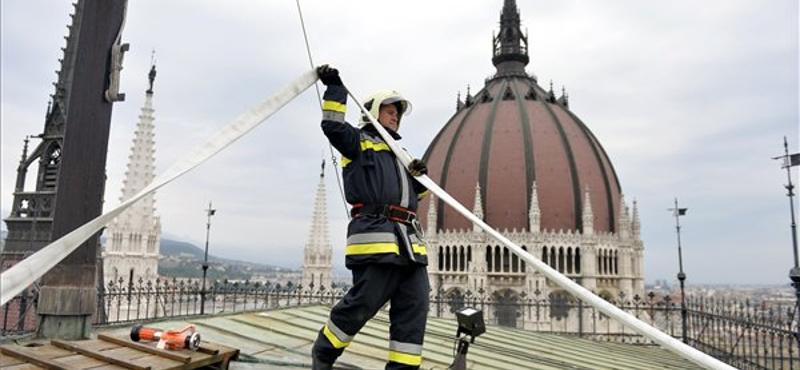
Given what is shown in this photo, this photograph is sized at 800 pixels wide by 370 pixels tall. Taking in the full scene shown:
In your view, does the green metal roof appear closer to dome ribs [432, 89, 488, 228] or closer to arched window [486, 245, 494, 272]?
arched window [486, 245, 494, 272]

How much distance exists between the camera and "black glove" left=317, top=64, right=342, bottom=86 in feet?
12.3

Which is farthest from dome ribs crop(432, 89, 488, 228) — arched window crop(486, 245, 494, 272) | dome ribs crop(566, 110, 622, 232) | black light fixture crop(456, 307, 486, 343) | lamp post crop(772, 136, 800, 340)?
black light fixture crop(456, 307, 486, 343)

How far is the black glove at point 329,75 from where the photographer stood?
3.76m

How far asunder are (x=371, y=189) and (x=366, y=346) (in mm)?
2498

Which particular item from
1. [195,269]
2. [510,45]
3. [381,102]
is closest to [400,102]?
[381,102]

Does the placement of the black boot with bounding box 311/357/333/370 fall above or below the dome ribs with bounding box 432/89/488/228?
below

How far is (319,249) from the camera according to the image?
131 feet

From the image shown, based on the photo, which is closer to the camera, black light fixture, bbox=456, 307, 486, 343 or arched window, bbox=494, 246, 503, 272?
black light fixture, bbox=456, 307, 486, 343

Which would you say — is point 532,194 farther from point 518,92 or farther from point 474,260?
point 518,92

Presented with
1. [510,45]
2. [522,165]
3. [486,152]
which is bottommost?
[522,165]

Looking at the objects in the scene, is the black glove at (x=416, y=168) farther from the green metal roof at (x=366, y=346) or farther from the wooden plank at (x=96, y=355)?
the wooden plank at (x=96, y=355)

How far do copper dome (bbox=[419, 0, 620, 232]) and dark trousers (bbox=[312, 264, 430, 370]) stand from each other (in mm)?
37494

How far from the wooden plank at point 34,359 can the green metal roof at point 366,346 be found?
4.27 ft

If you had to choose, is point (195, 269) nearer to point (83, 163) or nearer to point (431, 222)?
point (431, 222)
